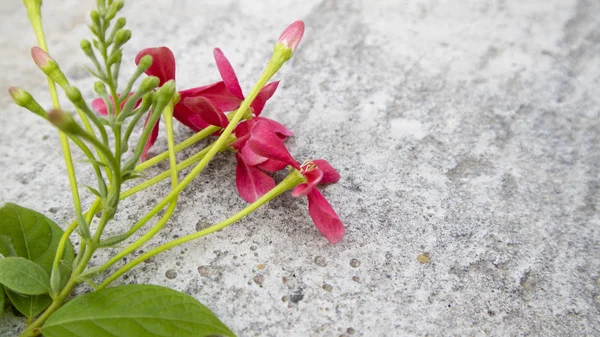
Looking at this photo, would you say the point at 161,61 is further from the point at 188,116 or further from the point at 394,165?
the point at 394,165

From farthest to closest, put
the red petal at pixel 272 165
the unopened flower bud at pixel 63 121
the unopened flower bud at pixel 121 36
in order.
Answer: the red petal at pixel 272 165 → the unopened flower bud at pixel 121 36 → the unopened flower bud at pixel 63 121

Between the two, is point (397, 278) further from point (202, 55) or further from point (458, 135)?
point (202, 55)

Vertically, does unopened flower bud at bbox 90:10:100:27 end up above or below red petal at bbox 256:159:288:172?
above

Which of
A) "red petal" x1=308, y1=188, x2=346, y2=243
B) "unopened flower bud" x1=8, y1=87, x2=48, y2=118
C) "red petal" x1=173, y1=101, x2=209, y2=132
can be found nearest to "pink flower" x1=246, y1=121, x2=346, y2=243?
"red petal" x1=308, y1=188, x2=346, y2=243

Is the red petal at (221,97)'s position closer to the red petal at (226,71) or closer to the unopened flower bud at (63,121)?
the red petal at (226,71)

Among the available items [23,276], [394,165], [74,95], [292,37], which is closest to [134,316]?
[23,276]

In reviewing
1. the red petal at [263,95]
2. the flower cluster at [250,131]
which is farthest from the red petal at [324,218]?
the red petal at [263,95]

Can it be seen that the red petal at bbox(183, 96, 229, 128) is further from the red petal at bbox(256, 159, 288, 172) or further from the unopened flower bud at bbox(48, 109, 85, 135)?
the unopened flower bud at bbox(48, 109, 85, 135)
